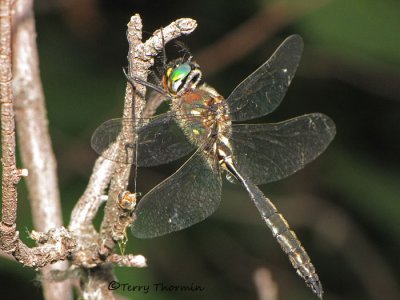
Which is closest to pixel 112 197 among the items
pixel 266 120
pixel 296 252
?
pixel 296 252

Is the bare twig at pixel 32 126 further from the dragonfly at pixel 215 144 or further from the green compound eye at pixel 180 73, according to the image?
the green compound eye at pixel 180 73

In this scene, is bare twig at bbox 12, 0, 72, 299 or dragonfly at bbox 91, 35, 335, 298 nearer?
dragonfly at bbox 91, 35, 335, 298

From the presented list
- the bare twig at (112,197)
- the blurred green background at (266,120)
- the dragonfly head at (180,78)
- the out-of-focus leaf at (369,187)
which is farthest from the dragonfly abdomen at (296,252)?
the out-of-focus leaf at (369,187)

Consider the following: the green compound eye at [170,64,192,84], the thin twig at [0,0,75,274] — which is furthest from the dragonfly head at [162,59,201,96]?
the thin twig at [0,0,75,274]

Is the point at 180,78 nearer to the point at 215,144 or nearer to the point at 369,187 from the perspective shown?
the point at 215,144

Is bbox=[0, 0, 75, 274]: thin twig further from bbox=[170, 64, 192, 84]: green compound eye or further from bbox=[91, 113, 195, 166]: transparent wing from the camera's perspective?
bbox=[170, 64, 192, 84]: green compound eye

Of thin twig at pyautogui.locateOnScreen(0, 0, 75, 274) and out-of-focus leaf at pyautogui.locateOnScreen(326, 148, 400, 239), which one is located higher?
thin twig at pyautogui.locateOnScreen(0, 0, 75, 274)
